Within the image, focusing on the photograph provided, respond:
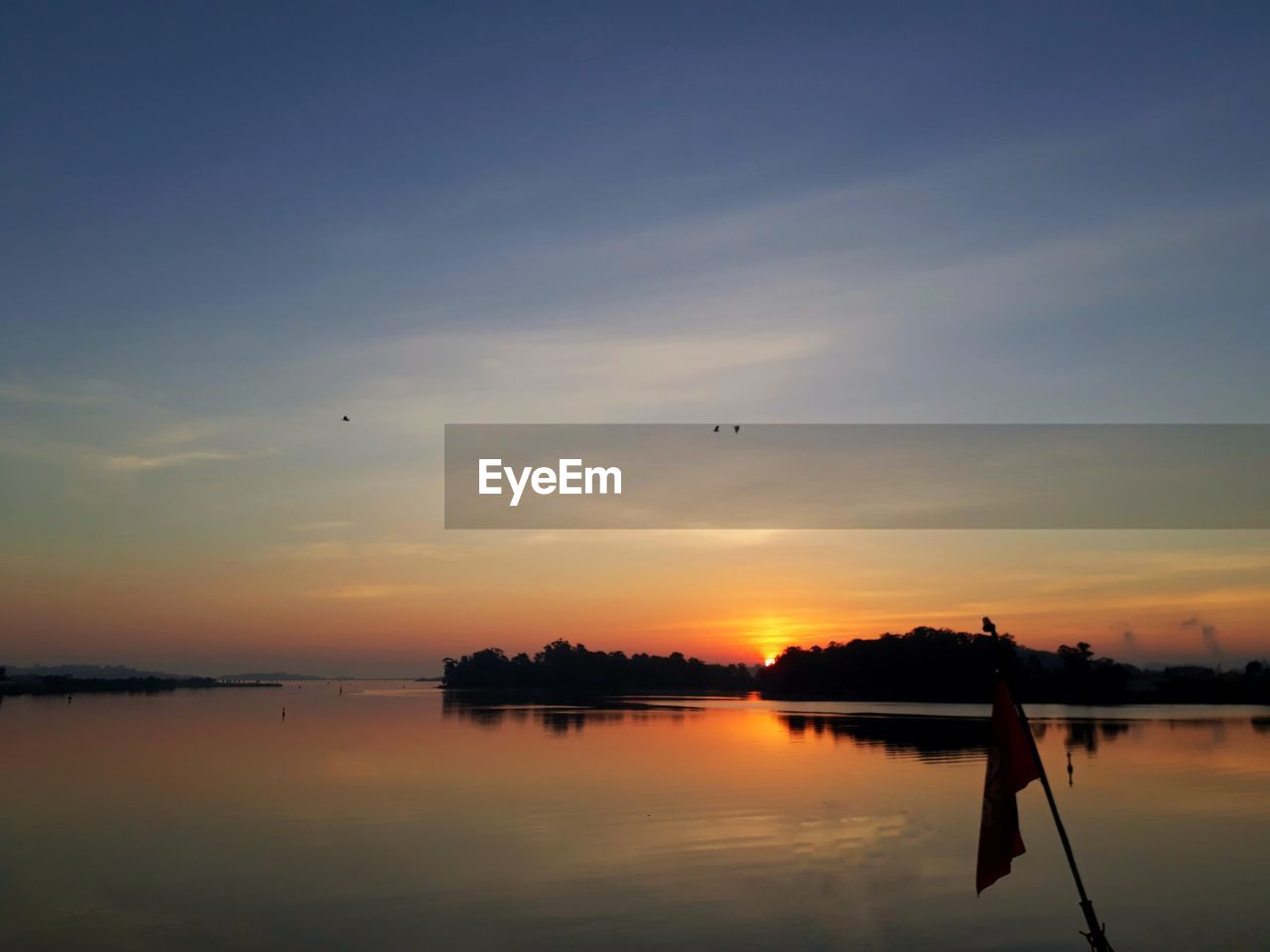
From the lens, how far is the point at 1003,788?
14.7 meters

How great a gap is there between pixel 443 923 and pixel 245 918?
5.85 metres

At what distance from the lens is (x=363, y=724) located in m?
117

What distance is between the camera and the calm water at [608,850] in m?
28.3

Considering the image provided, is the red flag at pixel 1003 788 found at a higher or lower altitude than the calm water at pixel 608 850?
higher

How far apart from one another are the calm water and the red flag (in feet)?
43.6

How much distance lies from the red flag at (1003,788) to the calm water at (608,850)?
43.6 feet

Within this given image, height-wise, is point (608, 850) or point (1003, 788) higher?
point (1003, 788)

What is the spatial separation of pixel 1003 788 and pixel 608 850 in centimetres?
2630

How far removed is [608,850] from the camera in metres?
38.4

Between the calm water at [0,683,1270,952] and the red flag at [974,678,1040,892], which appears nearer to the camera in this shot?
the red flag at [974,678,1040,892]

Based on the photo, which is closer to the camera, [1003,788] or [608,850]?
[1003,788]

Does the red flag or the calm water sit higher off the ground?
the red flag

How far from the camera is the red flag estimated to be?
1458 cm

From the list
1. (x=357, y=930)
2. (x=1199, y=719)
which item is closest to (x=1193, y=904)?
(x=357, y=930)
